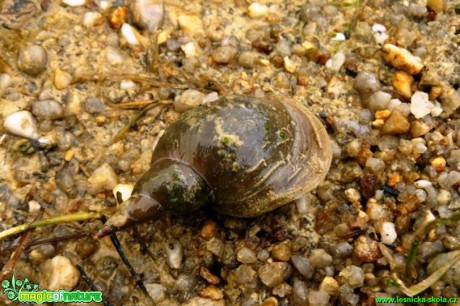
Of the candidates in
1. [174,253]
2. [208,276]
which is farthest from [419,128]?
[174,253]

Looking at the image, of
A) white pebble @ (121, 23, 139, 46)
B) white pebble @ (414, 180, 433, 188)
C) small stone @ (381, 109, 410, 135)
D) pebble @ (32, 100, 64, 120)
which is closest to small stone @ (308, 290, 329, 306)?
white pebble @ (414, 180, 433, 188)

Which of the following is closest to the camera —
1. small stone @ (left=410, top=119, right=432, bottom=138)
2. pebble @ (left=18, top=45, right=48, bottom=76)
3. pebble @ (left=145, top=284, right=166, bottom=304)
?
pebble @ (left=145, top=284, right=166, bottom=304)

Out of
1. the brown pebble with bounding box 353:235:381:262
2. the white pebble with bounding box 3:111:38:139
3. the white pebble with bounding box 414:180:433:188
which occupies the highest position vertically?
the white pebble with bounding box 3:111:38:139

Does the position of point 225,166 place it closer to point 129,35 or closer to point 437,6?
point 129,35

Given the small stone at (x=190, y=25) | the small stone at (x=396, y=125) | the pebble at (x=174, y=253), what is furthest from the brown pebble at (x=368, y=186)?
the small stone at (x=190, y=25)

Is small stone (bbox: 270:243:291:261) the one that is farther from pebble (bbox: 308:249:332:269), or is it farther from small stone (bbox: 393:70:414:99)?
small stone (bbox: 393:70:414:99)

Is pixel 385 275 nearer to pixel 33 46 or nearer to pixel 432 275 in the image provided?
pixel 432 275

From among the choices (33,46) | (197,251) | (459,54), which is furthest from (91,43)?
(459,54)
